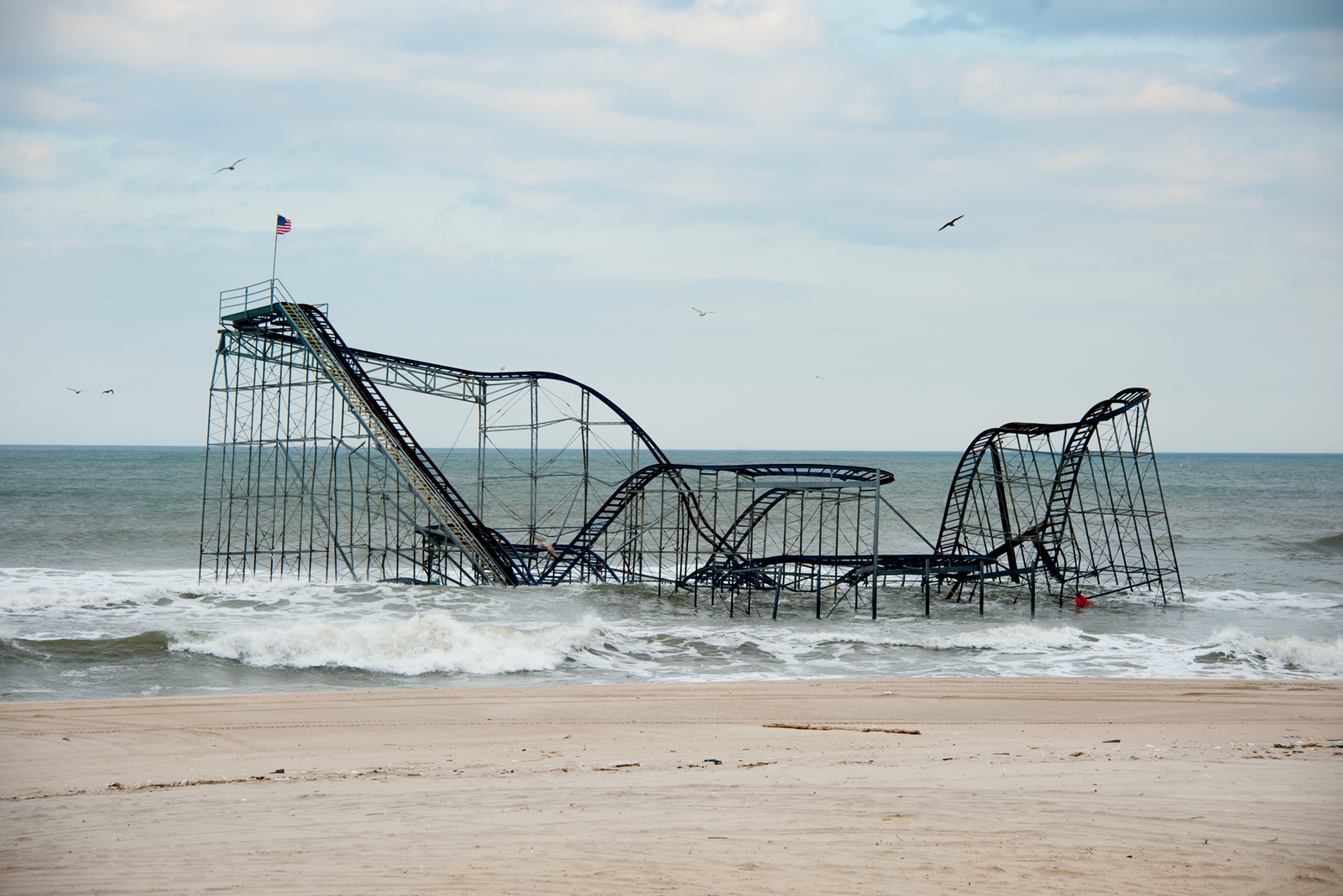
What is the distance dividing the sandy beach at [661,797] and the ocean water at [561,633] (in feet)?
10.7

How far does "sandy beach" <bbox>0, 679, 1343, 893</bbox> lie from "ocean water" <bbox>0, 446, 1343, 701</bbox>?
3.27 m

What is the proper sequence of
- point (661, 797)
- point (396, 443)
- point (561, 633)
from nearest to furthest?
1. point (661, 797)
2. point (561, 633)
3. point (396, 443)

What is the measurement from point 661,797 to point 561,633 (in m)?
11.4

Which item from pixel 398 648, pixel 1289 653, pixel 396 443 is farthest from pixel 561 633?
pixel 1289 653

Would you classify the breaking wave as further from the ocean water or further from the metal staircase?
the metal staircase

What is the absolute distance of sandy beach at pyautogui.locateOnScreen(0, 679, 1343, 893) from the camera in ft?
19.9

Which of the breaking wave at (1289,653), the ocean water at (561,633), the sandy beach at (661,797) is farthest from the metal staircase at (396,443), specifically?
the breaking wave at (1289,653)

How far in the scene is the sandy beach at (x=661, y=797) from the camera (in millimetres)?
6066

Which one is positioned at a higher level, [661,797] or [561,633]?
[661,797]

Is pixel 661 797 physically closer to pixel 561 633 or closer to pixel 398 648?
pixel 398 648

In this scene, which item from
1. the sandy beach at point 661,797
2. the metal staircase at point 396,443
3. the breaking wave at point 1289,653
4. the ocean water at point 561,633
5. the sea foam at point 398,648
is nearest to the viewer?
the sandy beach at point 661,797

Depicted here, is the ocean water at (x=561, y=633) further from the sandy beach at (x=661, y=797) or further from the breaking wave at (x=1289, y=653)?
the sandy beach at (x=661, y=797)

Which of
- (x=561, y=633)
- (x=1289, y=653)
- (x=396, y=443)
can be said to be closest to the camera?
(x=1289, y=653)

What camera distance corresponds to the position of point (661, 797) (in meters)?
7.86
